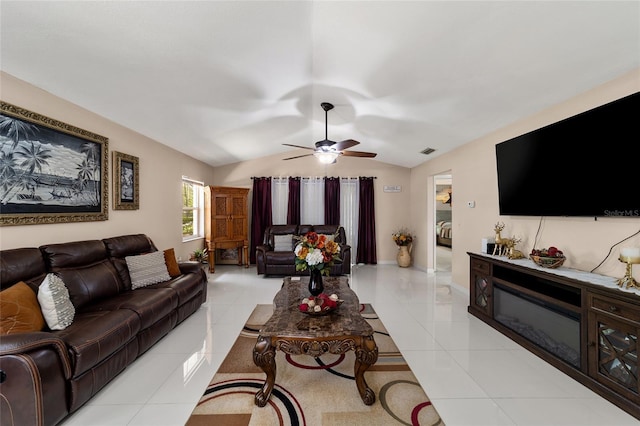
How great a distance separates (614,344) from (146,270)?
14.4ft

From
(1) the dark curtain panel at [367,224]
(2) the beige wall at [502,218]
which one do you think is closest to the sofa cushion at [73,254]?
(2) the beige wall at [502,218]

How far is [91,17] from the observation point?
1.77 m

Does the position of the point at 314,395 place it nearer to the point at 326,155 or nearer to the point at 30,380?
the point at 30,380

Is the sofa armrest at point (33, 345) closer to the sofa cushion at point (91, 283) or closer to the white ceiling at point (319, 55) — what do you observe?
the sofa cushion at point (91, 283)

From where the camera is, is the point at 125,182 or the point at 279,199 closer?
the point at 125,182

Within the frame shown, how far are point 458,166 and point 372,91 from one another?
238 centimetres

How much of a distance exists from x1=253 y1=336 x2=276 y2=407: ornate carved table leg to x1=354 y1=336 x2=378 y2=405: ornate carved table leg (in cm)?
59

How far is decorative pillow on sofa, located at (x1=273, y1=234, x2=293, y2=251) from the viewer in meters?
5.53

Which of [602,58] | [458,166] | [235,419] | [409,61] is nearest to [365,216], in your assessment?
[458,166]

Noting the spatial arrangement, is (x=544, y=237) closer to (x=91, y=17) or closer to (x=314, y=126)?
(x=314, y=126)

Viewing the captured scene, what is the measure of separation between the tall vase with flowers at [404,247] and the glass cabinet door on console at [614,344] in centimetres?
414

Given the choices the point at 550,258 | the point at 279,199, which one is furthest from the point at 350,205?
the point at 550,258

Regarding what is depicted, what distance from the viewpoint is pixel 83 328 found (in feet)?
6.09

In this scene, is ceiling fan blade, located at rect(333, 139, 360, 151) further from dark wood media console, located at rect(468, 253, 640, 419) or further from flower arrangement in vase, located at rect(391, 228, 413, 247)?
flower arrangement in vase, located at rect(391, 228, 413, 247)
